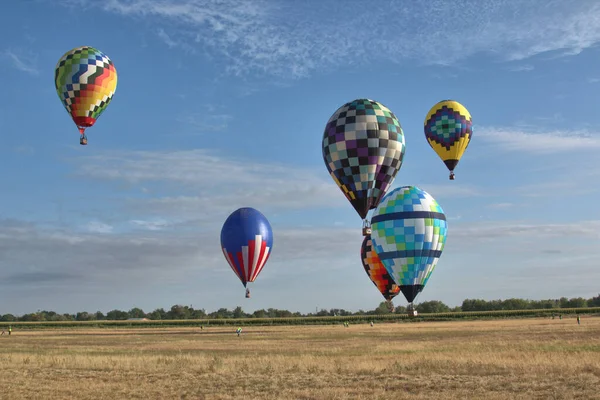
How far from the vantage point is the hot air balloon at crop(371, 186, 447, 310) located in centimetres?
3525

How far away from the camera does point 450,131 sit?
5122 cm

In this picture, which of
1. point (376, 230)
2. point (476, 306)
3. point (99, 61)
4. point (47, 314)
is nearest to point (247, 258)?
point (376, 230)

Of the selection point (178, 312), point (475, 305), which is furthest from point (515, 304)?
point (178, 312)

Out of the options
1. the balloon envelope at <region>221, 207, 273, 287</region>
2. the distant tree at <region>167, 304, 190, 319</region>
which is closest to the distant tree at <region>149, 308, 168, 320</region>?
the distant tree at <region>167, 304, 190, 319</region>

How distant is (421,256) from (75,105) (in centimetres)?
2657

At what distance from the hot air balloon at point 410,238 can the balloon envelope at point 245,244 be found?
481 inches

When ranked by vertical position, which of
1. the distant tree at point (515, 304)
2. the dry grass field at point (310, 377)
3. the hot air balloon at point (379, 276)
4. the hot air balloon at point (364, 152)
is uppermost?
the hot air balloon at point (364, 152)

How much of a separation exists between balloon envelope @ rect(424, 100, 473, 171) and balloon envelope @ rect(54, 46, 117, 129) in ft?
88.3

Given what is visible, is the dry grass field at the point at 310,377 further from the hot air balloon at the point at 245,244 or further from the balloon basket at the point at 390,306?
the hot air balloon at the point at 245,244

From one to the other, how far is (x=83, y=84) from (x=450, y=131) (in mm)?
29511

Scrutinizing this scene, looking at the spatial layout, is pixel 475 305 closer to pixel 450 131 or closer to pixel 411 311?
pixel 450 131

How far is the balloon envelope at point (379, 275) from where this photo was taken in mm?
43844

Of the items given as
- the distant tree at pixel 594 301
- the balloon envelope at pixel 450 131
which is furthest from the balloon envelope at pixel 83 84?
the distant tree at pixel 594 301

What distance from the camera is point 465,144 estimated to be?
51625 mm
